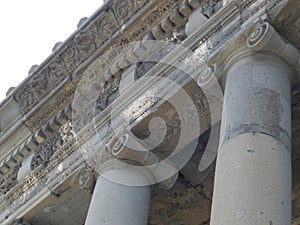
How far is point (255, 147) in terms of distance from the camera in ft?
22.7

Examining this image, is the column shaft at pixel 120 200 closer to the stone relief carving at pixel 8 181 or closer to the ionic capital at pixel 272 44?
the ionic capital at pixel 272 44

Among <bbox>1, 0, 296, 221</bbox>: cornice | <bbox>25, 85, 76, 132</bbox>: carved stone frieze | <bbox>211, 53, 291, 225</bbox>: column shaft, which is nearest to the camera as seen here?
<bbox>211, 53, 291, 225</bbox>: column shaft

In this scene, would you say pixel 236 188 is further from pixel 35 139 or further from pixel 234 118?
pixel 35 139

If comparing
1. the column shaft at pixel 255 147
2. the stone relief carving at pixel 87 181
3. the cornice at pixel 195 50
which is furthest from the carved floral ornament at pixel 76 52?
the column shaft at pixel 255 147

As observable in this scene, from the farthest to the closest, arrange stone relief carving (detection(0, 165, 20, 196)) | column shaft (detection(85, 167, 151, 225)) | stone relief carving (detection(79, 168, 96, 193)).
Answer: stone relief carving (detection(0, 165, 20, 196)) → stone relief carving (detection(79, 168, 96, 193)) → column shaft (detection(85, 167, 151, 225))

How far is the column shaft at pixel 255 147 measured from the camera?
6.40 m


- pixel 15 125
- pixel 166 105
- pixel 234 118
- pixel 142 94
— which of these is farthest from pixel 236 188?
pixel 15 125

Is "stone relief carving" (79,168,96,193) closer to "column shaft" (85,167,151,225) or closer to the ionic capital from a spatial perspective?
"column shaft" (85,167,151,225)

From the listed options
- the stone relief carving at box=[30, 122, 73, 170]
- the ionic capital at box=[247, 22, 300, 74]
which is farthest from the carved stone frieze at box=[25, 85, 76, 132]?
the ionic capital at box=[247, 22, 300, 74]

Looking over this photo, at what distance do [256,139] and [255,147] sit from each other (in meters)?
0.12

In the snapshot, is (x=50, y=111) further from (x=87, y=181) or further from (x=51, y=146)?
(x=87, y=181)

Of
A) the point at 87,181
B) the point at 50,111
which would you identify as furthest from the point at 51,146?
the point at 87,181

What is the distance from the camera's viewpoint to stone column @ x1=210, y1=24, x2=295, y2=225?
6.42 m

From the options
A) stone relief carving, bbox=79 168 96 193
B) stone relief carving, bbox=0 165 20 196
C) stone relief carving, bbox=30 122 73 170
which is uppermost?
stone relief carving, bbox=79 168 96 193
